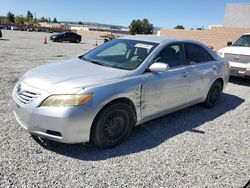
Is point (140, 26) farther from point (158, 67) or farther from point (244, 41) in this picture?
point (158, 67)

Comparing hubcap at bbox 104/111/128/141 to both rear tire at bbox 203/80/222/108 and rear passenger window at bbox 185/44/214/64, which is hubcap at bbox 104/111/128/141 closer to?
rear passenger window at bbox 185/44/214/64

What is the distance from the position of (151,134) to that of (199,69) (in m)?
1.76

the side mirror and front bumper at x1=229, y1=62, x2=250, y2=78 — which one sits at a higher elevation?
the side mirror

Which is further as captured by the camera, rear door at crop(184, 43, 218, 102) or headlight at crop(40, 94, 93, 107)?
rear door at crop(184, 43, 218, 102)

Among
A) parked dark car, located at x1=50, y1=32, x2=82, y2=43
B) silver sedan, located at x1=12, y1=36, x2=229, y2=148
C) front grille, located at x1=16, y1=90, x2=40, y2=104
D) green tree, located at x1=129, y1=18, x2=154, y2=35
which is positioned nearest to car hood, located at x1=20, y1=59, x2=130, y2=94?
silver sedan, located at x1=12, y1=36, x2=229, y2=148

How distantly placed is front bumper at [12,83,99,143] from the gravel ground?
32 cm

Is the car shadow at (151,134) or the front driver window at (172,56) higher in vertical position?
the front driver window at (172,56)

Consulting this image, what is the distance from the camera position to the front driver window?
4.54 metres

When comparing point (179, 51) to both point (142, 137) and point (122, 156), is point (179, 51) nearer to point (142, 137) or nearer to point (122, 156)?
point (142, 137)

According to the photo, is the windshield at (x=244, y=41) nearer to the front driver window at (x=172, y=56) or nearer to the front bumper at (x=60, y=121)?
the front driver window at (x=172, y=56)

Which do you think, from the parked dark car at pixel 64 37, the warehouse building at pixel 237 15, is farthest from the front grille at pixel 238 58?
the warehouse building at pixel 237 15

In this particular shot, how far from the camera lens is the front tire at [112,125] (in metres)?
3.61

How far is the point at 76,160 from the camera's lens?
3.48 meters

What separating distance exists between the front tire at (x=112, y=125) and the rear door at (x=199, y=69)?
5.52 ft
